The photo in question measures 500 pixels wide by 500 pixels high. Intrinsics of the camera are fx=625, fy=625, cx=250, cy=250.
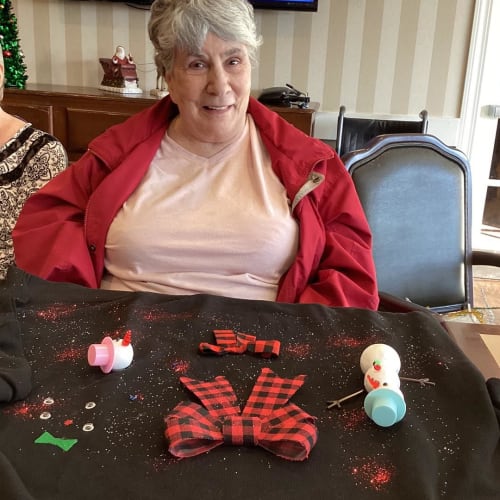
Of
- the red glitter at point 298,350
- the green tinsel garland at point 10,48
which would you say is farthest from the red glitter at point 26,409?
the green tinsel garland at point 10,48

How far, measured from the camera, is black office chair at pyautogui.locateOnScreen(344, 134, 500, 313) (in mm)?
1698

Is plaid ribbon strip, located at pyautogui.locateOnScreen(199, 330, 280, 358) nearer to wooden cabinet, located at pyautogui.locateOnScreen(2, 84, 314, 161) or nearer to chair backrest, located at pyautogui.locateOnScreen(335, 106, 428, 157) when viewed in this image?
chair backrest, located at pyautogui.locateOnScreen(335, 106, 428, 157)

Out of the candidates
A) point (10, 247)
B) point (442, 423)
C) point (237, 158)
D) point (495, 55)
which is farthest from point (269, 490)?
point (495, 55)

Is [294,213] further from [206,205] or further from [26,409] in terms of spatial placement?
[26,409]

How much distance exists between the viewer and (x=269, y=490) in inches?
24.4

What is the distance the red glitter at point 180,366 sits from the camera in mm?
847

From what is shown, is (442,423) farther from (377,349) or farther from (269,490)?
(269,490)

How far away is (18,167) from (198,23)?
2.22 feet

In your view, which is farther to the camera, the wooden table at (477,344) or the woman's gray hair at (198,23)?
the woman's gray hair at (198,23)

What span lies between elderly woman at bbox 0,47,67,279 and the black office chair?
0.85 meters

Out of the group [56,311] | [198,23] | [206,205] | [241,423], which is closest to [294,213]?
[206,205]

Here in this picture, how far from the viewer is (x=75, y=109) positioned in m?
3.12

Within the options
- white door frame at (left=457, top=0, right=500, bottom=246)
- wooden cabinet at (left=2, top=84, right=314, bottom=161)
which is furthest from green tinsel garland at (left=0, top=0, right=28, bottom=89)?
white door frame at (left=457, top=0, right=500, bottom=246)

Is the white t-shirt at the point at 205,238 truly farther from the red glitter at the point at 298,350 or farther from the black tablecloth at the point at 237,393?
the red glitter at the point at 298,350
